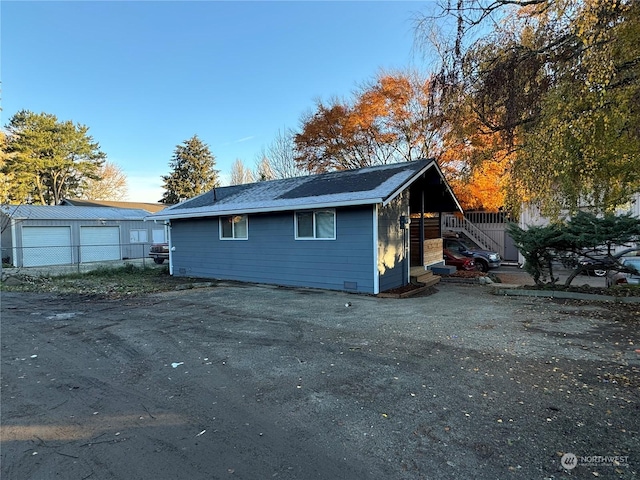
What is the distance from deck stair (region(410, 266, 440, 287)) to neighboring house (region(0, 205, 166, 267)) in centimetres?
1307

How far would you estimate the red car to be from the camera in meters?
15.1

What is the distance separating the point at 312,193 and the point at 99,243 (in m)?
17.9

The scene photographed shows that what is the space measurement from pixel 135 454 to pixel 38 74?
18.3m

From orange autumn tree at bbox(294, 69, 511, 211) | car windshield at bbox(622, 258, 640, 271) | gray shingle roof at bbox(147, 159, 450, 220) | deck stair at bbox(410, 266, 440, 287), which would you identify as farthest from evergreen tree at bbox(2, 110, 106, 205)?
car windshield at bbox(622, 258, 640, 271)

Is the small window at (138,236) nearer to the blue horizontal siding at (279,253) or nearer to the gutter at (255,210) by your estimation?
the gutter at (255,210)

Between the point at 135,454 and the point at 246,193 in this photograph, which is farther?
the point at 246,193

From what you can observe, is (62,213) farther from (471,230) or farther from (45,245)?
(471,230)

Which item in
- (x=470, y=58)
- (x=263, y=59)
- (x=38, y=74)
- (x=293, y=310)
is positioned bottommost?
(x=293, y=310)

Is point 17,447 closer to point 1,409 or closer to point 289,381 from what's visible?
point 1,409

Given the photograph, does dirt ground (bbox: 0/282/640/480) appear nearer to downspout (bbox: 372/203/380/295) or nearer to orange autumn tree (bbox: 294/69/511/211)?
downspout (bbox: 372/203/380/295)

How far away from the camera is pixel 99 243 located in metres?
22.2

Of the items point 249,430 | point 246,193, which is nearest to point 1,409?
point 249,430

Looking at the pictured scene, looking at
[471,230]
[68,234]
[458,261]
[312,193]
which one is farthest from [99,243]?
[471,230]

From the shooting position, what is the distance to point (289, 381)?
380cm
